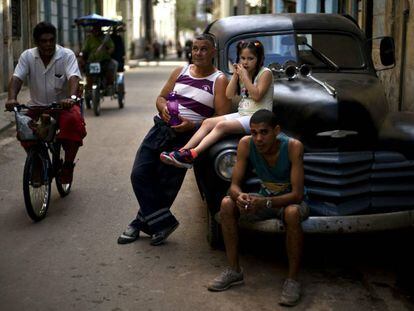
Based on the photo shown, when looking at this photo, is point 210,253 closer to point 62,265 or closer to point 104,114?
point 62,265

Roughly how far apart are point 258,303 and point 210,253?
3.62 ft

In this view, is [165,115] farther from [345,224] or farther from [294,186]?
[345,224]

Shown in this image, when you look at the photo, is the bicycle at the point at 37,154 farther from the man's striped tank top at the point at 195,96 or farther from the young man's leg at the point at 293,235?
the young man's leg at the point at 293,235

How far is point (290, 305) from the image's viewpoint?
14.4 feet

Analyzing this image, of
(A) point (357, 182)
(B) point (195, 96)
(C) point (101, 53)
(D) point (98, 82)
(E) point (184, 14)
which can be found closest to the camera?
Answer: (A) point (357, 182)

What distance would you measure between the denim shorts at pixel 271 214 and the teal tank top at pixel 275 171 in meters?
0.11

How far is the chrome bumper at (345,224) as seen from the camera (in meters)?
4.64

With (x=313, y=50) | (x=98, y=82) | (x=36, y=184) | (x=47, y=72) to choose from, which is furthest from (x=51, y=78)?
(x=98, y=82)

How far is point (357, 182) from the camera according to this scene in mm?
4840

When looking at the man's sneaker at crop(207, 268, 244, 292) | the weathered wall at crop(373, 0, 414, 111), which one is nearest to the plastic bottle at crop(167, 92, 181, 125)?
the man's sneaker at crop(207, 268, 244, 292)

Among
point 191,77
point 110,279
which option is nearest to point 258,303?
point 110,279

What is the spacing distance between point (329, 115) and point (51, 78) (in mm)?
2940

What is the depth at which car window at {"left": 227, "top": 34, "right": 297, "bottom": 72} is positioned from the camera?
6.47 metres

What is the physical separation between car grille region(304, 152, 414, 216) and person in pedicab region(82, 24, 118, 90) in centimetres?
1078
